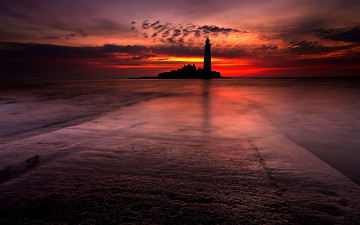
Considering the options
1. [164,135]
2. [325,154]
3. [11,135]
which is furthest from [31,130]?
[325,154]

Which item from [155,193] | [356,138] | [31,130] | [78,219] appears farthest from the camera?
[31,130]

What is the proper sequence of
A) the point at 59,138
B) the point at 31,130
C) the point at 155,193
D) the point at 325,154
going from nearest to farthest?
the point at 155,193 < the point at 325,154 < the point at 59,138 < the point at 31,130

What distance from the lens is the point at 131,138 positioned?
16.2 feet

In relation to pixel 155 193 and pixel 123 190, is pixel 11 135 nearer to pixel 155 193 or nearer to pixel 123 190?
pixel 123 190

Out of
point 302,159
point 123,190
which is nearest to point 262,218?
point 123,190

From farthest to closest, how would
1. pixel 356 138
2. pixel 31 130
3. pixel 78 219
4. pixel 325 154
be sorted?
pixel 31 130 → pixel 356 138 → pixel 325 154 → pixel 78 219

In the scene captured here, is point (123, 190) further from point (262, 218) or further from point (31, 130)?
point (31, 130)

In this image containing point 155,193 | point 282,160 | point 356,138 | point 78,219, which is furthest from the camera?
point 356,138

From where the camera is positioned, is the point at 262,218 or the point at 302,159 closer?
the point at 262,218

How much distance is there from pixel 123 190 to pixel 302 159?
10.5 feet

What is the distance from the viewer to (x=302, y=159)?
3611 millimetres

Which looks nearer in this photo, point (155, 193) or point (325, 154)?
point (155, 193)

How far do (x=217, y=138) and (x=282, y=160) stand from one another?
178cm

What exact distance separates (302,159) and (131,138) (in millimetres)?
3749
